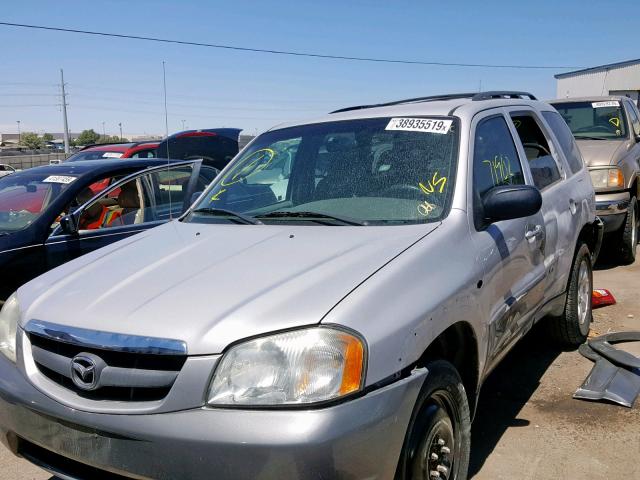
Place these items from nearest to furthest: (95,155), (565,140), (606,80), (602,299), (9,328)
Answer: (9,328) < (565,140) < (602,299) < (95,155) < (606,80)

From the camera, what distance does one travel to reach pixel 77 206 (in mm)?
5473

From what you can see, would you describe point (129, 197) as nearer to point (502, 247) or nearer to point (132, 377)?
point (502, 247)

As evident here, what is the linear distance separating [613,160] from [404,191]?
5310 millimetres

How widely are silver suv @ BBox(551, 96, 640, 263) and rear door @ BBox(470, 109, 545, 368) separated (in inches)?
157

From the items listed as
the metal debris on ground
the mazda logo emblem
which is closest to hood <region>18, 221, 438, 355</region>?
the mazda logo emblem

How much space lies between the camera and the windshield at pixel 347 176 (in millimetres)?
3158

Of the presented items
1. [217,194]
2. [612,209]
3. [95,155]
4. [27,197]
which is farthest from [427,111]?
[95,155]

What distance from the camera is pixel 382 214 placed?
3.13 m

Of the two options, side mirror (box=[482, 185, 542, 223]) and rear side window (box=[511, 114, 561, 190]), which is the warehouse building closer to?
rear side window (box=[511, 114, 561, 190])

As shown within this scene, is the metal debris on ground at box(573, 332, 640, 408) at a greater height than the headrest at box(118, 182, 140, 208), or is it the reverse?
the headrest at box(118, 182, 140, 208)

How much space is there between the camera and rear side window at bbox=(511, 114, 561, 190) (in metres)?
4.14

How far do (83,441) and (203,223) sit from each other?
A: 4.84 ft

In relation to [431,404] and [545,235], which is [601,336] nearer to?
[545,235]

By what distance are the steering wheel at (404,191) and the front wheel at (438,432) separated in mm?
917
